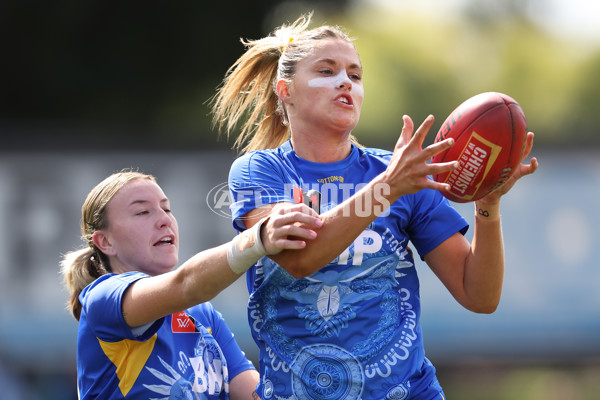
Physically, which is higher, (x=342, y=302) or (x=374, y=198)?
(x=374, y=198)

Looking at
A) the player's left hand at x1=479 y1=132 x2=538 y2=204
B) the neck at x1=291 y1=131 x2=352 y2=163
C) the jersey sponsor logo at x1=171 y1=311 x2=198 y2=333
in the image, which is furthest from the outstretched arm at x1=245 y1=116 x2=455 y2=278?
the jersey sponsor logo at x1=171 y1=311 x2=198 y2=333

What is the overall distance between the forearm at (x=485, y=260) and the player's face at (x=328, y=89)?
677 millimetres

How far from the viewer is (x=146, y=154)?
858 cm

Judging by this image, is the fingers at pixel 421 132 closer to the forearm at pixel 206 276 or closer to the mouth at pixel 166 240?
the forearm at pixel 206 276

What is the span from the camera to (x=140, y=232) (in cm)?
412

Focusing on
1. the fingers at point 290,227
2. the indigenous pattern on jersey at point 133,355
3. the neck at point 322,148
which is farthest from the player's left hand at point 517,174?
the indigenous pattern on jersey at point 133,355

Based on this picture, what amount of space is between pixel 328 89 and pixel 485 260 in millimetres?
963

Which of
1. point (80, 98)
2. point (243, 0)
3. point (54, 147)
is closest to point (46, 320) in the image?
point (54, 147)

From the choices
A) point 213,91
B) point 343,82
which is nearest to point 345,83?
point 343,82

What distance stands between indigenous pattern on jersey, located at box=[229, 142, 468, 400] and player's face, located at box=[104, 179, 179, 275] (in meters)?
0.65

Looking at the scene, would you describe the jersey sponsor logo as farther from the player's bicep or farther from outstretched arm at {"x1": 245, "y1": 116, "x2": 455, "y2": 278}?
the player's bicep

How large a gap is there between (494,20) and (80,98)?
1304 centimetres

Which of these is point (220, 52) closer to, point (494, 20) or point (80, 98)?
point (80, 98)

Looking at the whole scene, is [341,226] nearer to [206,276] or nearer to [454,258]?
[206,276]
